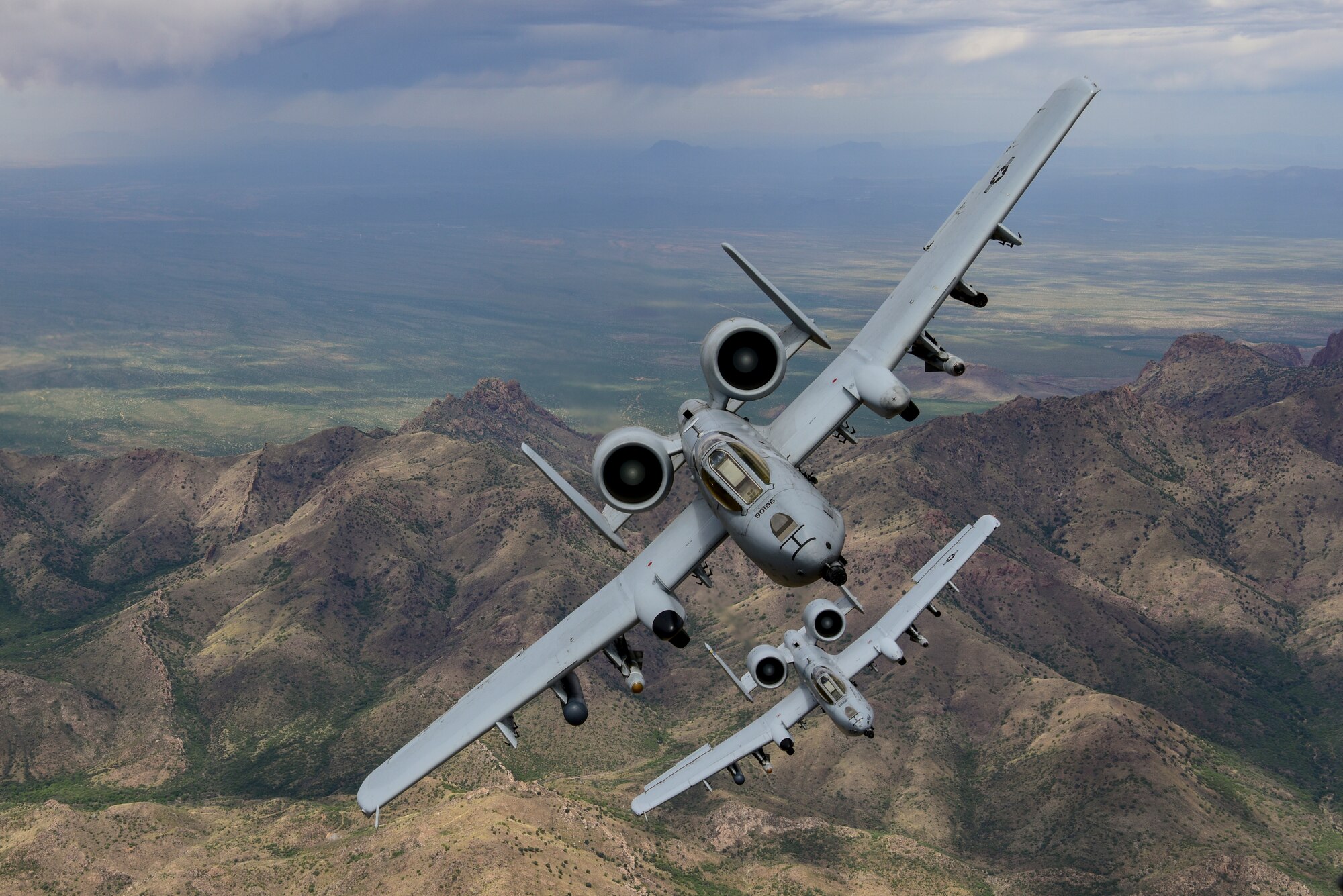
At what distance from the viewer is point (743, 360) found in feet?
168

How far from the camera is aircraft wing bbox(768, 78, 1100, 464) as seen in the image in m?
50.6

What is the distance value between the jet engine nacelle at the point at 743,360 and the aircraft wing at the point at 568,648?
655 cm

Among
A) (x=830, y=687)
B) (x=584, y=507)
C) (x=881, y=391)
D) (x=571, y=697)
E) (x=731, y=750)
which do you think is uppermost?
(x=881, y=391)

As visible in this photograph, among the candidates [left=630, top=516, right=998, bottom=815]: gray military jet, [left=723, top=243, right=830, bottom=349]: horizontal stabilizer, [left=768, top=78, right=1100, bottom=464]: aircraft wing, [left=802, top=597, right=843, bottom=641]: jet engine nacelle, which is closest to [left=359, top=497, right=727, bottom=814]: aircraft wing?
[left=802, top=597, right=843, bottom=641]: jet engine nacelle

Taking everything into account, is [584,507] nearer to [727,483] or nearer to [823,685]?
[727,483]

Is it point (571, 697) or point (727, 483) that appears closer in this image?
point (727, 483)

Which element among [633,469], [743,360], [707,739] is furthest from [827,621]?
[707,739]

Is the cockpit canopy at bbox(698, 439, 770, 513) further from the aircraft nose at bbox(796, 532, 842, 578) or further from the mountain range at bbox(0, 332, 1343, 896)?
the mountain range at bbox(0, 332, 1343, 896)

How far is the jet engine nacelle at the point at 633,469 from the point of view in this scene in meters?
47.8

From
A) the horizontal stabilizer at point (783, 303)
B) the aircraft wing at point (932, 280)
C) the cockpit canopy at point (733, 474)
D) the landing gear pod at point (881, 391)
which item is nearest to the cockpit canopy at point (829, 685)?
the aircraft wing at point (932, 280)

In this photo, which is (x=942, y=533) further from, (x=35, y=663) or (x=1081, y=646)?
(x=35, y=663)

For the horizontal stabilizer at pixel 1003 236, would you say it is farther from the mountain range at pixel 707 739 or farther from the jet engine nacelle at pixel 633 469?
the mountain range at pixel 707 739

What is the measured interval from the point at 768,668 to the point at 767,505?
11300mm

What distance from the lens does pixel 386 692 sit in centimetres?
17000
